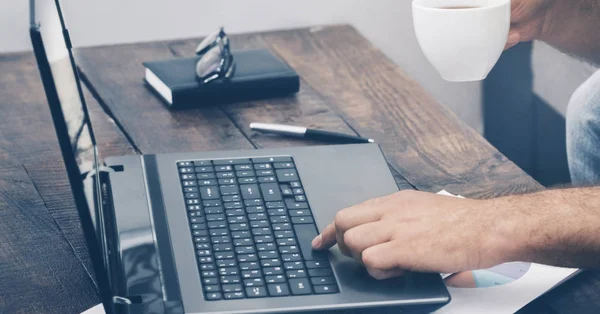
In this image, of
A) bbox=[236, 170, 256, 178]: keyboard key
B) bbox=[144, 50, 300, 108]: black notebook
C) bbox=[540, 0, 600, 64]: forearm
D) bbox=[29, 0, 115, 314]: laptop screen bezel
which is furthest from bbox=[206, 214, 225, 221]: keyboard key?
bbox=[540, 0, 600, 64]: forearm

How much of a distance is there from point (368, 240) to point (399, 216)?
0.05m

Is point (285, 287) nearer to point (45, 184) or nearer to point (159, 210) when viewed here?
point (159, 210)

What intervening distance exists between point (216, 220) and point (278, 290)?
6.0 inches

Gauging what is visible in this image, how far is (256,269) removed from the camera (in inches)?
31.6

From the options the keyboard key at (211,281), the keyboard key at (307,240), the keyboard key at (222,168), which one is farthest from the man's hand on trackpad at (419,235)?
the keyboard key at (222,168)

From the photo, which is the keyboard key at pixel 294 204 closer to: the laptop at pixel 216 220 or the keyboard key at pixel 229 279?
the laptop at pixel 216 220

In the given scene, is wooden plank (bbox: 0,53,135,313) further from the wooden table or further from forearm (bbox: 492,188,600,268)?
forearm (bbox: 492,188,600,268)

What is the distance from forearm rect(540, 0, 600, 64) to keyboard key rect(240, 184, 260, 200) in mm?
541

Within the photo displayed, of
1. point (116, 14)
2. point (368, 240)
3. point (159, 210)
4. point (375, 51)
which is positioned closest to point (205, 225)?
point (159, 210)

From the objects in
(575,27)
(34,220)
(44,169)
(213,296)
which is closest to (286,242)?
(213,296)

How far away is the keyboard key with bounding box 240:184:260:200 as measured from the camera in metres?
0.95

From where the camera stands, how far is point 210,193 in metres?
0.95

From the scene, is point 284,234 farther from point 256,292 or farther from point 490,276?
point 490,276

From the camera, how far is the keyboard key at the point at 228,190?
3.12 feet
